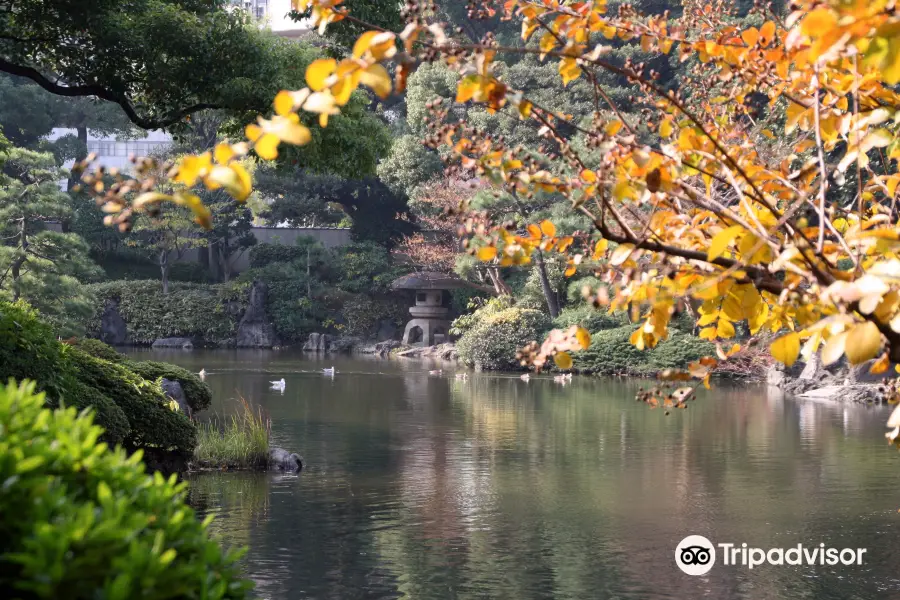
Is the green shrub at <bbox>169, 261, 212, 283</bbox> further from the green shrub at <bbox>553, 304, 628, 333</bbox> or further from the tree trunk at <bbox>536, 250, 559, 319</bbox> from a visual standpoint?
the green shrub at <bbox>553, 304, 628, 333</bbox>

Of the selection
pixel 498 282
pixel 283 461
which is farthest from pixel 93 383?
pixel 498 282

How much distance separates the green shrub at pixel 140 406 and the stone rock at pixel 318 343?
71.4ft

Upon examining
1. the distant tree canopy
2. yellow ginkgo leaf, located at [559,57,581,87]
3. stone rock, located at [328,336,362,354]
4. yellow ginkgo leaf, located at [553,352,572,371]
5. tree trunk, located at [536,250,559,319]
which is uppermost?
the distant tree canopy

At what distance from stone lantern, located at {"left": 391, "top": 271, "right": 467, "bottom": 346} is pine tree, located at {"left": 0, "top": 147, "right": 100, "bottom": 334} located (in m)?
10.6

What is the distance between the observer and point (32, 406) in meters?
2.04

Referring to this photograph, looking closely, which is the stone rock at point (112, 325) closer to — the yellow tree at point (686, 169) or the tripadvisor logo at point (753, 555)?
the tripadvisor logo at point (753, 555)

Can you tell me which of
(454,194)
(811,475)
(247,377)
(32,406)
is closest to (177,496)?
(32,406)

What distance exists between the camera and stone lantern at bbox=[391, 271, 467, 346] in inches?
1139

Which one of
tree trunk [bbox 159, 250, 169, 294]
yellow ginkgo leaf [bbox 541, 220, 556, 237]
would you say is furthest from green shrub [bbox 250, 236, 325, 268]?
yellow ginkgo leaf [bbox 541, 220, 556, 237]

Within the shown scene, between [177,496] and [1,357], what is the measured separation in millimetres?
4140

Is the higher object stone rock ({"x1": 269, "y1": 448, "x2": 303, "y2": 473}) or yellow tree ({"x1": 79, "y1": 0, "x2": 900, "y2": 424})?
yellow tree ({"x1": 79, "y1": 0, "x2": 900, "y2": 424})

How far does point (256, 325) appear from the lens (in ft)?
102

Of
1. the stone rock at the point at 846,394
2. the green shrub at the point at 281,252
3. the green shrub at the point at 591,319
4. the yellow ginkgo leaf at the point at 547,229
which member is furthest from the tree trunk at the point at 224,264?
the yellow ginkgo leaf at the point at 547,229

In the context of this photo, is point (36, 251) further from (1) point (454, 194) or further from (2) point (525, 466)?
(2) point (525, 466)
